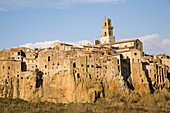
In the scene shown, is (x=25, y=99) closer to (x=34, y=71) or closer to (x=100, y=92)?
(x=34, y=71)

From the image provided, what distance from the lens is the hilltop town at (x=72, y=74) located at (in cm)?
6838

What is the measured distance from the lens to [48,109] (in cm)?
6278

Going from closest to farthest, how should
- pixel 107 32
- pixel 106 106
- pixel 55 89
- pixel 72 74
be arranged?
pixel 106 106 < pixel 72 74 < pixel 55 89 < pixel 107 32

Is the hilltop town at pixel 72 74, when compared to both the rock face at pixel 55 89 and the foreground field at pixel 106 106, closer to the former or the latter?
the rock face at pixel 55 89

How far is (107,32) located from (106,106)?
32.3 m

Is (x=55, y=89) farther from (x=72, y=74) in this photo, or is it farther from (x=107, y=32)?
(x=107, y=32)

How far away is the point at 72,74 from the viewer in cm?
6856

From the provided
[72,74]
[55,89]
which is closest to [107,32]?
[72,74]

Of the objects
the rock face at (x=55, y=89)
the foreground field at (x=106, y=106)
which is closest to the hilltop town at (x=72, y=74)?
the rock face at (x=55, y=89)

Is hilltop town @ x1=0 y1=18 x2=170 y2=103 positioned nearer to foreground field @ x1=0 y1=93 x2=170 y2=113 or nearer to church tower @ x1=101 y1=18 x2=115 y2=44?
foreground field @ x1=0 y1=93 x2=170 y2=113

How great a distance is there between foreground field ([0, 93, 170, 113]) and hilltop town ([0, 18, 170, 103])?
1559mm

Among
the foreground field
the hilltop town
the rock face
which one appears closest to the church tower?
the hilltop town

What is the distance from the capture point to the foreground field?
2440 inches

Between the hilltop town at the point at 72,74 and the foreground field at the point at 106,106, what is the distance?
61.4 inches
